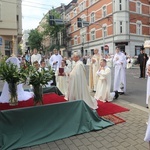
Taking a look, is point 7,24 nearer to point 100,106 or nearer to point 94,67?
point 94,67

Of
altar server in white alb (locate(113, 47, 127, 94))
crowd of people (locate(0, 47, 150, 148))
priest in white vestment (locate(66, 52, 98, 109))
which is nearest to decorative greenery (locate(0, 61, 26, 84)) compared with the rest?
crowd of people (locate(0, 47, 150, 148))

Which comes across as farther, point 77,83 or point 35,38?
point 35,38

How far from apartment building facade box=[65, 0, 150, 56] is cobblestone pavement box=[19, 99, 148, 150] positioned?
94.9ft

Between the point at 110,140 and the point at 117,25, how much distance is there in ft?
109

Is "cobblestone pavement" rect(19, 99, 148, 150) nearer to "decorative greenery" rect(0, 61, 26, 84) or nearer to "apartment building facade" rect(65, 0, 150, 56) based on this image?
"decorative greenery" rect(0, 61, 26, 84)

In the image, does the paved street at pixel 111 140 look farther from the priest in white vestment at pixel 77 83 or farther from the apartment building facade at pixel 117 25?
the apartment building facade at pixel 117 25

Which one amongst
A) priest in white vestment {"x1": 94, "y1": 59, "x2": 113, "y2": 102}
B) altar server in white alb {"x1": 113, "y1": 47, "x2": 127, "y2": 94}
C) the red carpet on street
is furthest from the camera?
altar server in white alb {"x1": 113, "y1": 47, "x2": 127, "y2": 94}

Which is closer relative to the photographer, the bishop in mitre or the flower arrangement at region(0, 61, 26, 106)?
the flower arrangement at region(0, 61, 26, 106)

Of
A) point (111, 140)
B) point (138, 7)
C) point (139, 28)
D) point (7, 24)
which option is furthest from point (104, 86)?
point (138, 7)

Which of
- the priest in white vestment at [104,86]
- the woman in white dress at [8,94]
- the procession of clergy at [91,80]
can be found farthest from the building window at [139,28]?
the woman in white dress at [8,94]

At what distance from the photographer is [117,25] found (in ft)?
117

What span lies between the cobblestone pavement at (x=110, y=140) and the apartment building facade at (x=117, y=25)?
28932 millimetres

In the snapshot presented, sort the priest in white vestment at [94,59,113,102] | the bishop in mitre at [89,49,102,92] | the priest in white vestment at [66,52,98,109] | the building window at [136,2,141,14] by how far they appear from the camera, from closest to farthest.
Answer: the priest in white vestment at [66,52,98,109], the priest in white vestment at [94,59,113,102], the bishop in mitre at [89,49,102,92], the building window at [136,2,141,14]

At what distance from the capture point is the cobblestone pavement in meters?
4.29
